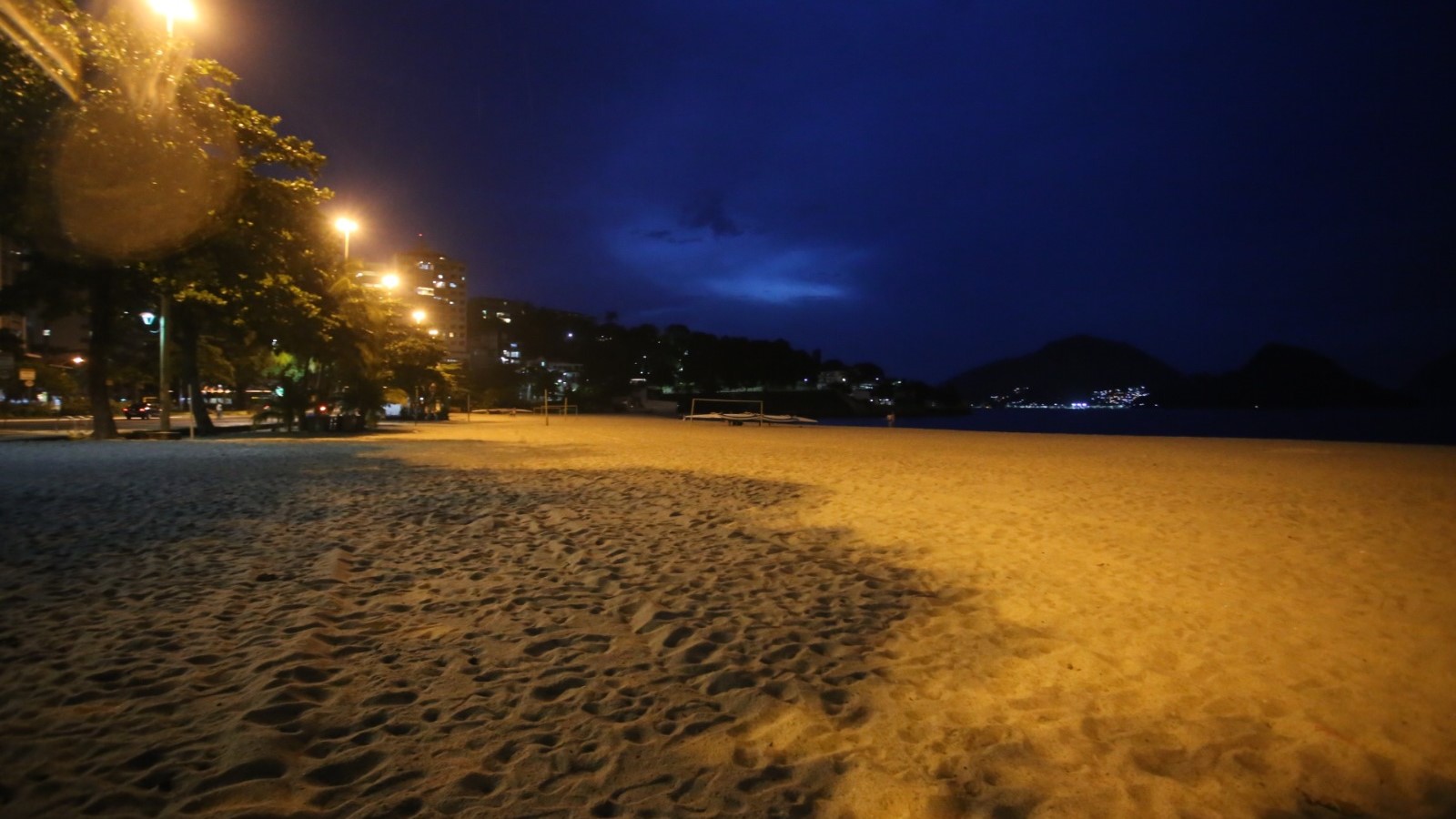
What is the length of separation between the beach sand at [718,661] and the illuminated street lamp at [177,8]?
12.0 meters

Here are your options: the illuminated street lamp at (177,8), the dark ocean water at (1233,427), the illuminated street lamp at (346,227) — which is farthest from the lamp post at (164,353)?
the dark ocean water at (1233,427)

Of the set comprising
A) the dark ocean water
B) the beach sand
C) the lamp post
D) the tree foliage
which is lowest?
the dark ocean water

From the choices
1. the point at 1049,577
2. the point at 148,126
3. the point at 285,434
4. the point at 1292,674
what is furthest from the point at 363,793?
the point at 285,434

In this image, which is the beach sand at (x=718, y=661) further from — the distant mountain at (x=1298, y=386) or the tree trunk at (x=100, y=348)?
the distant mountain at (x=1298, y=386)

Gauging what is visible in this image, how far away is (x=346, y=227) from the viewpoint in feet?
83.8

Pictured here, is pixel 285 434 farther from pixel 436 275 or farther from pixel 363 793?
pixel 436 275

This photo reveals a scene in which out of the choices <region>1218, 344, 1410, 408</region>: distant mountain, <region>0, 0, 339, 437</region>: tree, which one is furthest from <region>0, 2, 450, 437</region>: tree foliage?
<region>1218, 344, 1410, 408</region>: distant mountain

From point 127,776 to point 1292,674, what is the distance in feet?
18.3

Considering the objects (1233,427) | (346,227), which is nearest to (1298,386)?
(1233,427)

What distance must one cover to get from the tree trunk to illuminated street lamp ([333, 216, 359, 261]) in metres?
6.87

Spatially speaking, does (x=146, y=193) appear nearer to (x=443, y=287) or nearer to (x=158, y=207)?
(x=158, y=207)

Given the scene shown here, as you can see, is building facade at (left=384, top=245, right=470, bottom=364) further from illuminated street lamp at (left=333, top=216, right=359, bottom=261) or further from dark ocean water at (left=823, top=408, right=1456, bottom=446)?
illuminated street lamp at (left=333, top=216, right=359, bottom=261)

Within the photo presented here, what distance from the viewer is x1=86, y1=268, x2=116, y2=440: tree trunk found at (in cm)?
1894

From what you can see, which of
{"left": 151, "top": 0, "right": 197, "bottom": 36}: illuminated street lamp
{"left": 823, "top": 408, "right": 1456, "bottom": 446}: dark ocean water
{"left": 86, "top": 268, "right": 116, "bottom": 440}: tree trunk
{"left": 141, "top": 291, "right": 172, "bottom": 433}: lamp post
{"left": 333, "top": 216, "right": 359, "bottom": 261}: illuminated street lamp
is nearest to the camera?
{"left": 151, "top": 0, "right": 197, "bottom": 36}: illuminated street lamp
